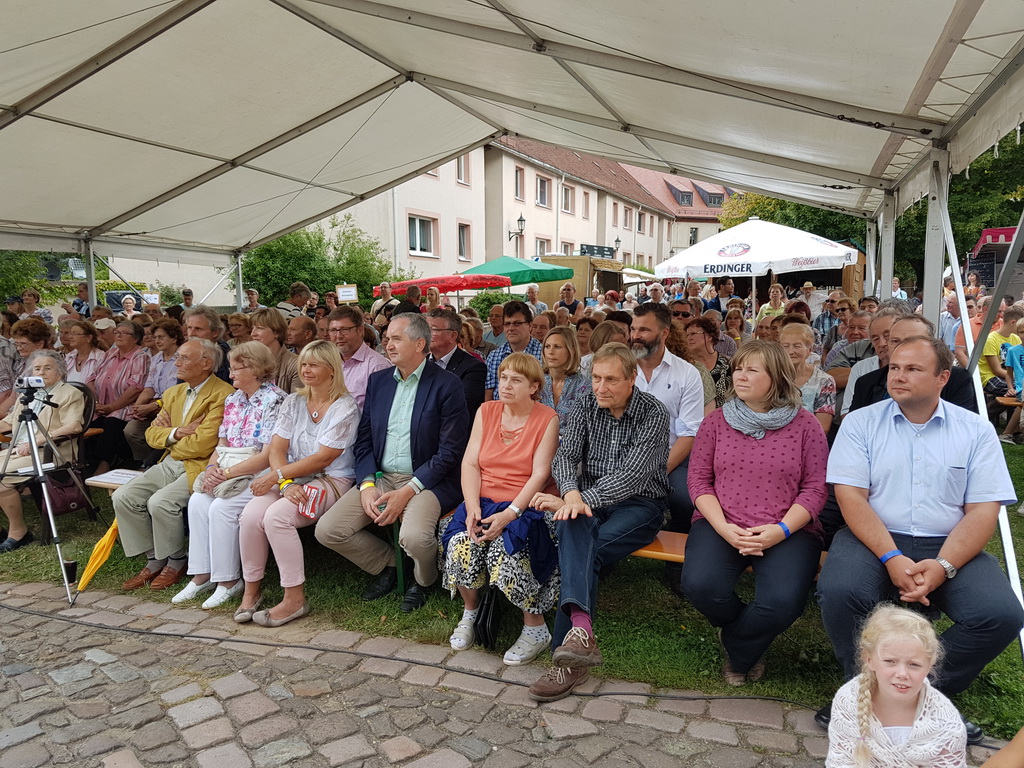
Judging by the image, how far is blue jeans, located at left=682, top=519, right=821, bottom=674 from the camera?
114 inches

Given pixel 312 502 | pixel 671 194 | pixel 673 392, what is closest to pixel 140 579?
pixel 312 502

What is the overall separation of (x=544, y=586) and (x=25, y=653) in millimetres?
2515

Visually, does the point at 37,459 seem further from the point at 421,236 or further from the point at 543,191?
the point at 543,191

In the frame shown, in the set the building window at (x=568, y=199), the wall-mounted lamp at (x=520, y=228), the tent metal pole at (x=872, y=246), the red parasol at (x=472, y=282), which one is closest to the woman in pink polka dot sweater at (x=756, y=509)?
the tent metal pole at (x=872, y=246)

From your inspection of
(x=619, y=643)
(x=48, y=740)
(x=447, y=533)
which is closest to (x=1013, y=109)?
(x=619, y=643)

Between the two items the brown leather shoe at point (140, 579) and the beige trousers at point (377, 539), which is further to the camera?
the brown leather shoe at point (140, 579)

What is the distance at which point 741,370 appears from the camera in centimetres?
321

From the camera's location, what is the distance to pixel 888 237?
786 cm

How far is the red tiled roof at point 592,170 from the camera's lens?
28950mm

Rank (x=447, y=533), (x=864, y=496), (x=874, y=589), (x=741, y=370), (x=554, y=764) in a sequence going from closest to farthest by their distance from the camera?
(x=554, y=764)
(x=874, y=589)
(x=864, y=496)
(x=741, y=370)
(x=447, y=533)

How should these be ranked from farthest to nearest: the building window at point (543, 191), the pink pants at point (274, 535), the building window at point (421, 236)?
the building window at point (543, 191) → the building window at point (421, 236) → the pink pants at point (274, 535)

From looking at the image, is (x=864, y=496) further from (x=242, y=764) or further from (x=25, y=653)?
(x=25, y=653)

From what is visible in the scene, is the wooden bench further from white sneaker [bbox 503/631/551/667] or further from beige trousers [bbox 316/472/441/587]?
beige trousers [bbox 316/472/441/587]

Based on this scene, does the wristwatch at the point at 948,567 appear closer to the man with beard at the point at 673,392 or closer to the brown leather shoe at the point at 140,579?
the man with beard at the point at 673,392
